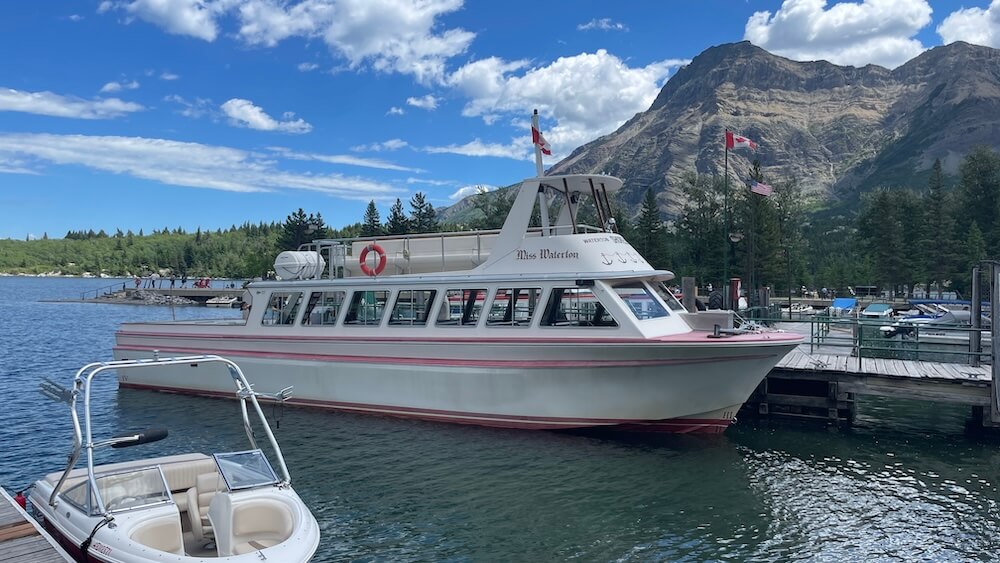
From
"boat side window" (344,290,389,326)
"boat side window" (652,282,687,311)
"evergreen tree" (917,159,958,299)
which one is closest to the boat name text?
"boat side window" (652,282,687,311)

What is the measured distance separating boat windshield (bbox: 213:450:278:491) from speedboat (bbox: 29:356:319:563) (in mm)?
11

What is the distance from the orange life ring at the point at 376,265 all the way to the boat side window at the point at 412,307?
4.83 feet

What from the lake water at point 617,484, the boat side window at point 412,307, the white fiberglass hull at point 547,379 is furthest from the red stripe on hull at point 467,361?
the lake water at point 617,484

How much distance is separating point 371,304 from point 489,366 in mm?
4001

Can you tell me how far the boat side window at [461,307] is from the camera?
15.6m

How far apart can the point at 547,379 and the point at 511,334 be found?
1291 millimetres

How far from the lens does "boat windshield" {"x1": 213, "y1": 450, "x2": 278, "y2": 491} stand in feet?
25.4

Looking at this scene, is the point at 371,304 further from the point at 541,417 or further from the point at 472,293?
the point at 541,417

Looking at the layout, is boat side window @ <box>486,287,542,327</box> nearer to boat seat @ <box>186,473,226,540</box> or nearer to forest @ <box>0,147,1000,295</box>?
boat seat @ <box>186,473,226,540</box>

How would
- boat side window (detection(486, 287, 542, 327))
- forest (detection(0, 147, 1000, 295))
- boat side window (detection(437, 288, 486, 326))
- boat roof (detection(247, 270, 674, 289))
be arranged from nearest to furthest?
boat roof (detection(247, 270, 674, 289)) → boat side window (detection(486, 287, 542, 327)) → boat side window (detection(437, 288, 486, 326)) → forest (detection(0, 147, 1000, 295))

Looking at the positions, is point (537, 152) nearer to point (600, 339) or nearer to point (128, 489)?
point (600, 339)

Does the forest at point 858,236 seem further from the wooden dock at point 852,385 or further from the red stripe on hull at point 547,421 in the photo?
the red stripe on hull at point 547,421

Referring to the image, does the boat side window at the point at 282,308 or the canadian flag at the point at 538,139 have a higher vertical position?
the canadian flag at the point at 538,139

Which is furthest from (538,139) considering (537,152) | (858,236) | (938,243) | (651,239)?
(858,236)
